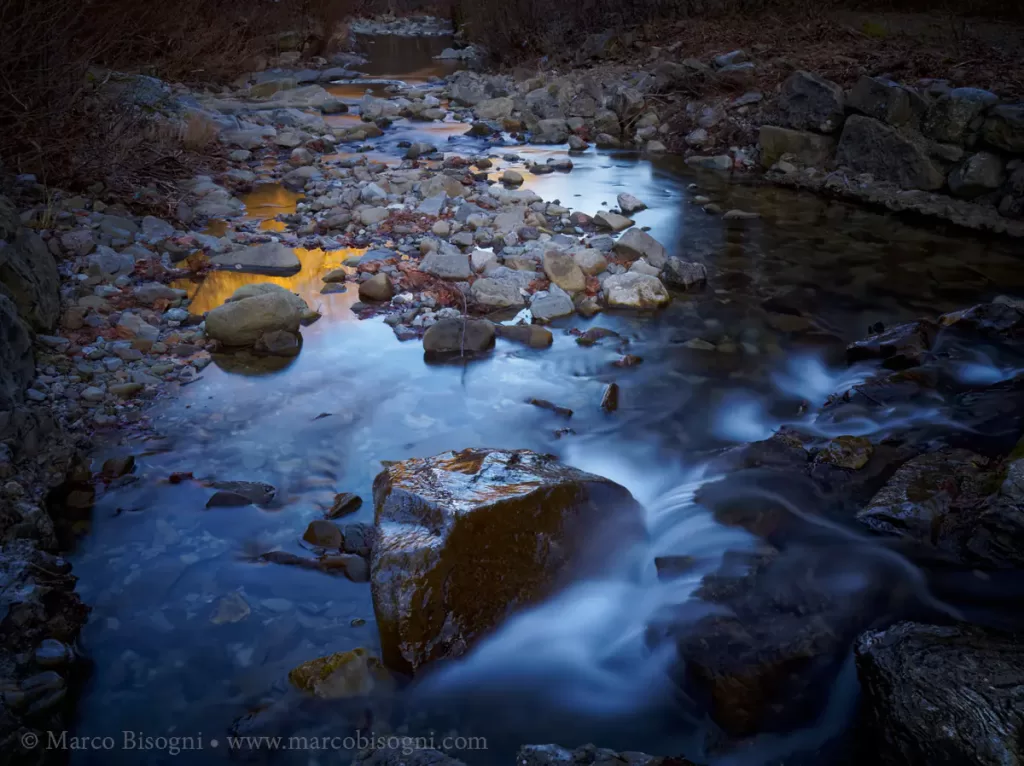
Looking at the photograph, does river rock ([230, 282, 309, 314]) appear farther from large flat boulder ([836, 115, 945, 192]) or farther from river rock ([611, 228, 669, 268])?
large flat boulder ([836, 115, 945, 192])

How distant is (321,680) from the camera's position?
110 inches

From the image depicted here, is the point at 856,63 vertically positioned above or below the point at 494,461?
above

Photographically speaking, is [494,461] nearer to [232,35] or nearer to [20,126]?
[20,126]

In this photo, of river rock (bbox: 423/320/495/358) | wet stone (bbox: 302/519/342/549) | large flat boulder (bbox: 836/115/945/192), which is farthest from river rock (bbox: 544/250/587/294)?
large flat boulder (bbox: 836/115/945/192)

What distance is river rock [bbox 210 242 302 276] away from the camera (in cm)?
671

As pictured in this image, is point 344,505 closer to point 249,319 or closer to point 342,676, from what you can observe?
point 342,676

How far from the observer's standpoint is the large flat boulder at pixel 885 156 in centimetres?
910

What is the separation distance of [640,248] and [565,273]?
39.9 inches

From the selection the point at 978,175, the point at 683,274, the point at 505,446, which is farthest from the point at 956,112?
the point at 505,446

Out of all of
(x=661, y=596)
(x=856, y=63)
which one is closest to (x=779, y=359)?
(x=661, y=596)

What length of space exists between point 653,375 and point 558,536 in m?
Answer: 2.40

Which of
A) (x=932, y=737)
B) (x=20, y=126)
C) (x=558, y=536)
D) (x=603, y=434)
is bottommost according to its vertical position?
(x=603, y=434)

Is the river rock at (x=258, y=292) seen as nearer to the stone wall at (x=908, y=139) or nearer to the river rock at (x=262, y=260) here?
the river rock at (x=262, y=260)

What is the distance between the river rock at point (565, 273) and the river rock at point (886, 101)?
573cm
